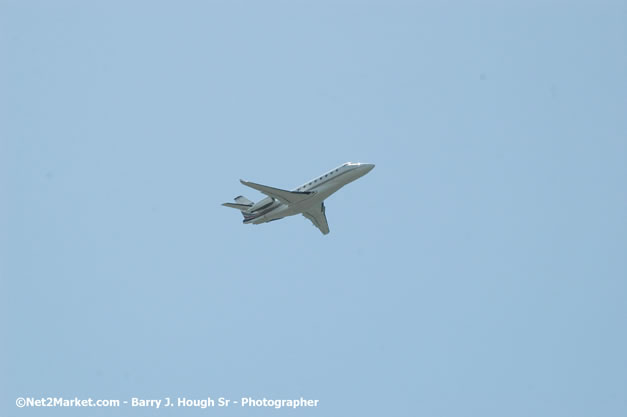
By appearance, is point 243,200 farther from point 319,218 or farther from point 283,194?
point 283,194

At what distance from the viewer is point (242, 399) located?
197ft

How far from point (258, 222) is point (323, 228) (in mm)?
8594

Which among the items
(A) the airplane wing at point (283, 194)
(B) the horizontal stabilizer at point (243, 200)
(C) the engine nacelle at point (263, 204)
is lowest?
(A) the airplane wing at point (283, 194)

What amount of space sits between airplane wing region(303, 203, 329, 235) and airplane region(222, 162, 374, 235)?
2571 mm

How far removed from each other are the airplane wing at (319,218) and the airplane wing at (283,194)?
5857 millimetres

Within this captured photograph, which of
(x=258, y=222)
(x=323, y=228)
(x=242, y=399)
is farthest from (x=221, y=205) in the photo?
(x=242, y=399)

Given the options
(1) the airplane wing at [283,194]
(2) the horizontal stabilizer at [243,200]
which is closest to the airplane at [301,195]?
(1) the airplane wing at [283,194]

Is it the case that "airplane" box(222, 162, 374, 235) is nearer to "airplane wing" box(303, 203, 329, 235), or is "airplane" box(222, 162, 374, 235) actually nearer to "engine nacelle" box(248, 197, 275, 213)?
"engine nacelle" box(248, 197, 275, 213)

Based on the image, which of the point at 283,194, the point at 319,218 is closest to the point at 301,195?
the point at 283,194

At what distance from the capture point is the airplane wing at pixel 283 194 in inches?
2837

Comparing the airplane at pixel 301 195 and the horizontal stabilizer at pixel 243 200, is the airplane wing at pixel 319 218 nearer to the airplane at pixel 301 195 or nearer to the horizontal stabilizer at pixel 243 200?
the airplane at pixel 301 195

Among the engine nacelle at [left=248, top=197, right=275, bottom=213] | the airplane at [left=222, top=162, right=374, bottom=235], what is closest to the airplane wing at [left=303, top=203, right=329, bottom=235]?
the airplane at [left=222, top=162, right=374, bottom=235]

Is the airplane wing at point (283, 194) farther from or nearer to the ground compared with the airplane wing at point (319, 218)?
nearer to the ground

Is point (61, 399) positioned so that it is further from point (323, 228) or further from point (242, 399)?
point (323, 228)
